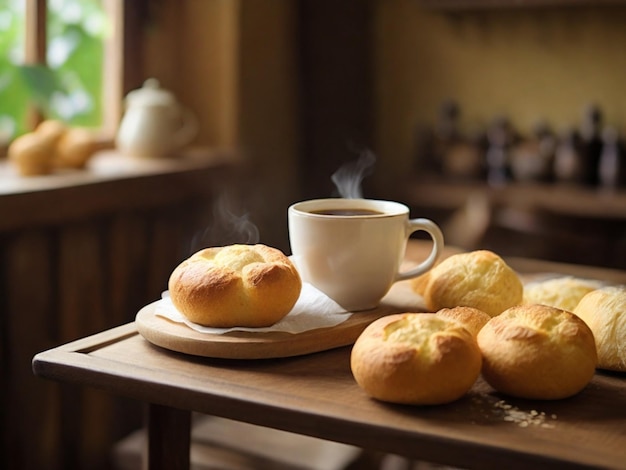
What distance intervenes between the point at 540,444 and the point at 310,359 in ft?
0.89

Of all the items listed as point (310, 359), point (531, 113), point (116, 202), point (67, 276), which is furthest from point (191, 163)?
point (310, 359)

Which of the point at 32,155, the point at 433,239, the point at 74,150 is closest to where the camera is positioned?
the point at 433,239

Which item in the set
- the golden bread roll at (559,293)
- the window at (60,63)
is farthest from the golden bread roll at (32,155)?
the golden bread roll at (559,293)

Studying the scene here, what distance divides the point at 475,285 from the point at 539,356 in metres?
0.19

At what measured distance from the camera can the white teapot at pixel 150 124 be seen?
225 centimetres

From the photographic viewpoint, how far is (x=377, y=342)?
74cm

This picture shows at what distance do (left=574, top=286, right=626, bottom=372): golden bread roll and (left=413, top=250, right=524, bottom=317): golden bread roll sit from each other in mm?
86

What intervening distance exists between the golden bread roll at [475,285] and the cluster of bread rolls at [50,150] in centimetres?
122

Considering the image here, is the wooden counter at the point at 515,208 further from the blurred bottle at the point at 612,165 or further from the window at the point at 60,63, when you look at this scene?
the window at the point at 60,63

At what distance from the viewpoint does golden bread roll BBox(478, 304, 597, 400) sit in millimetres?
735

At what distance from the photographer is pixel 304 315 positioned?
0.90 m

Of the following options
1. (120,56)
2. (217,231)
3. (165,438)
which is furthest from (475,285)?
(120,56)

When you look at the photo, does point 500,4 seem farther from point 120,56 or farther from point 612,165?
point 120,56

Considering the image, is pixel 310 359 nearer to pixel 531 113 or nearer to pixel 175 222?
pixel 175 222
